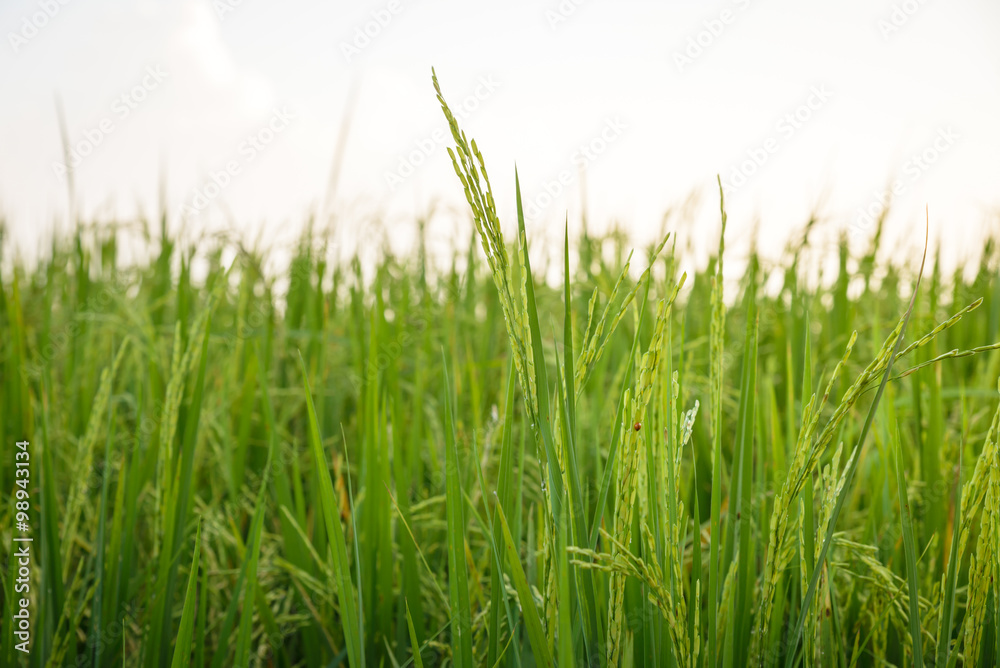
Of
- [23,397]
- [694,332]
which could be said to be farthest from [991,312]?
[23,397]

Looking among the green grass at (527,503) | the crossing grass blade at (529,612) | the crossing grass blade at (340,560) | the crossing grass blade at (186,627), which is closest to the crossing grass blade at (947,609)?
the green grass at (527,503)

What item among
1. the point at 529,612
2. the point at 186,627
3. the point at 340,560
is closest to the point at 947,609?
the point at 529,612

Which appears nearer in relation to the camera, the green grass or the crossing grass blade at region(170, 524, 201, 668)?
the green grass

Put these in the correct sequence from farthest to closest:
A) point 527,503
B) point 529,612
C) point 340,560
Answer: point 527,503
point 340,560
point 529,612

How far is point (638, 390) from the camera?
1.68ft

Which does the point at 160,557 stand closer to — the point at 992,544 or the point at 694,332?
the point at 992,544

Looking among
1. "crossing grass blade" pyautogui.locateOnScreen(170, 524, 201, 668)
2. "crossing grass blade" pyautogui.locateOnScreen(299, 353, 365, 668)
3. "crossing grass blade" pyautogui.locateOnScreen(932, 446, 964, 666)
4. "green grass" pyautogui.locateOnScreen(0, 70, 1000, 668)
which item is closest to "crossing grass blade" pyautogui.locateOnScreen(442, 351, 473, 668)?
"green grass" pyautogui.locateOnScreen(0, 70, 1000, 668)

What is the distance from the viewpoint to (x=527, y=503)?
1.51 m

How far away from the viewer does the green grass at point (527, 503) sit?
57cm

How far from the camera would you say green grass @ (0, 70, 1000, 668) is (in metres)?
0.57

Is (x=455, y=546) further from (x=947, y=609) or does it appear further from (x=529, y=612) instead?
(x=947, y=609)

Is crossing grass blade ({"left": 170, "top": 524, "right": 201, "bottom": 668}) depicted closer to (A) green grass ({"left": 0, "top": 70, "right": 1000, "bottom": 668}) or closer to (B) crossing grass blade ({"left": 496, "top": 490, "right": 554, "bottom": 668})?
(A) green grass ({"left": 0, "top": 70, "right": 1000, "bottom": 668})

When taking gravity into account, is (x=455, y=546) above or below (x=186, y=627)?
above

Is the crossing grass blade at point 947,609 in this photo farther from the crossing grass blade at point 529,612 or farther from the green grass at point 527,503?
the crossing grass blade at point 529,612
